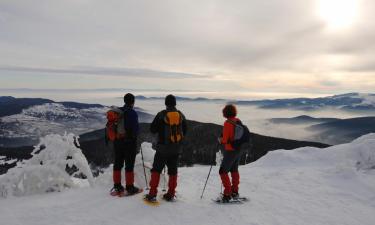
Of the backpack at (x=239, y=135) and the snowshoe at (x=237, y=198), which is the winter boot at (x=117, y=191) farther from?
the backpack at (x=239, y=135)

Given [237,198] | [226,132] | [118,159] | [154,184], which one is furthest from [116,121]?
[237,198]

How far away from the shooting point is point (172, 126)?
27.1 feet

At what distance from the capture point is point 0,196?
9500mm

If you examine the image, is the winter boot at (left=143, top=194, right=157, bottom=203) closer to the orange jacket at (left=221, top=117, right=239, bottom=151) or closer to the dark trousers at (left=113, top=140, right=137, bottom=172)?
the dark trousers at (left=113, top=140, right=137, bottom=172)

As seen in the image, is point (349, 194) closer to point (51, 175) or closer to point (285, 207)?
point (285, 207)

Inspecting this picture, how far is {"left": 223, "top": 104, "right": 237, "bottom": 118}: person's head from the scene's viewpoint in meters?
8.59

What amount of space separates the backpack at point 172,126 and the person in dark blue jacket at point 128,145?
0.93m

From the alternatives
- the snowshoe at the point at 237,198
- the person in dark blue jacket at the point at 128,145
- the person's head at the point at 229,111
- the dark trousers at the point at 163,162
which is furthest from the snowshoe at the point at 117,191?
the person's head at the point at 229,111

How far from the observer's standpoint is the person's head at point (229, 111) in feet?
28.2

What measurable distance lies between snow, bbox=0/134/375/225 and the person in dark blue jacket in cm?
59

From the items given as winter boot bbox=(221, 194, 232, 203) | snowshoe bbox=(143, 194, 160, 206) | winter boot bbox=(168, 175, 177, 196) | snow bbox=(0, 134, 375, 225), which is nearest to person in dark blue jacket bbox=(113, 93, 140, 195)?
snow bbox=(0, 134, 375, 225)

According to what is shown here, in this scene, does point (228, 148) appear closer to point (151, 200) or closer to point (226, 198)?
point (226, 198)

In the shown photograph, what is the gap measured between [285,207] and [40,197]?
670cm

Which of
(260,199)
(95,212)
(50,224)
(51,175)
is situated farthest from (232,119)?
(51,175)
